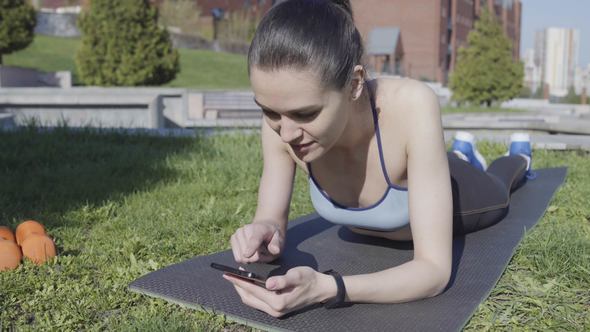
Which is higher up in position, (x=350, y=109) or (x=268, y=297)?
(x=350, y=109)

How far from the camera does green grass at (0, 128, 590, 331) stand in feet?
7.44

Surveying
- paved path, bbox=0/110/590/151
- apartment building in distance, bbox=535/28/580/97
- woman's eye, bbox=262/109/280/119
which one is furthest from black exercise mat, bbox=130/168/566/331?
apartment building in distance, bbox=535/28/580/97

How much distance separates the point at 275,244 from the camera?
2586 mm

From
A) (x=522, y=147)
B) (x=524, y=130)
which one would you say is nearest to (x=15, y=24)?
(x=524, y=130)

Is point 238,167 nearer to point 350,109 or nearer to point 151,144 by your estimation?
point 151,144

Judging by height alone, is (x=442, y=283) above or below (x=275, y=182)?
below

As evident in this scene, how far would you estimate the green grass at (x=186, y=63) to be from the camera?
27141mm

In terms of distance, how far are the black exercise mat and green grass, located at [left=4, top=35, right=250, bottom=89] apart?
2262cm

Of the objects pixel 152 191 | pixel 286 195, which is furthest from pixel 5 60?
pixel 286 195

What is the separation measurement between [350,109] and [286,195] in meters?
0.55

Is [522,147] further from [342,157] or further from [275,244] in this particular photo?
[275,244]

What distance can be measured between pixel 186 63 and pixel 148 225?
2878 centimetres

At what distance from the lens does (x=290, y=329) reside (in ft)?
6.88

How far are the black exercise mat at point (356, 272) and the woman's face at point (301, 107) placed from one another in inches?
23.3
